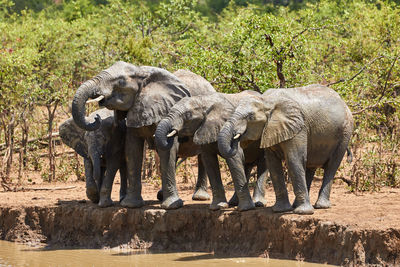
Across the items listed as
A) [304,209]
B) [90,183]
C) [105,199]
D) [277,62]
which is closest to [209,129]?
[304,209]

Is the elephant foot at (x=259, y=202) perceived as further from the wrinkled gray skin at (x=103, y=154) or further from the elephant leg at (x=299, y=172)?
the wrinkled gray skin at (x=103, y=154)

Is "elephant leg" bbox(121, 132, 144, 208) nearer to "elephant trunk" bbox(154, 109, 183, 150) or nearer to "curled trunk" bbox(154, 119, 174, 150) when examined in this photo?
"elephant trunk" bbox(154, 109, 183, 150)

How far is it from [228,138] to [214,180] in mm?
1480

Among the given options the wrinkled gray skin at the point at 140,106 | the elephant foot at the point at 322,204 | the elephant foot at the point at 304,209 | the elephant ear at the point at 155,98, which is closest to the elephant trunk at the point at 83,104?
the wrinkled gray skin at the point at 140,106

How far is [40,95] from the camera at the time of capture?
18359 mm

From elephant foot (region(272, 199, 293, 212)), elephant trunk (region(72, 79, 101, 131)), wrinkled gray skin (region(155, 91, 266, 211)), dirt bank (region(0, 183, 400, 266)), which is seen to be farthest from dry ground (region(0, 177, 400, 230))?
elephant trunk (region(72, 79, 101, 131))

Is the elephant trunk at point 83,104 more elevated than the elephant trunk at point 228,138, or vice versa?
the elephant trunk at point 83,104

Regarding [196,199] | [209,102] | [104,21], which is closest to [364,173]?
[196,199]

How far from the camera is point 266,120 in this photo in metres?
10.6

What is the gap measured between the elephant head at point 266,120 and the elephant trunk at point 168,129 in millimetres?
1016

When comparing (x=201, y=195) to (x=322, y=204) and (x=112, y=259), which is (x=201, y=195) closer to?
(x=112, y=259)

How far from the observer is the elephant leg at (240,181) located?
36.1 feet

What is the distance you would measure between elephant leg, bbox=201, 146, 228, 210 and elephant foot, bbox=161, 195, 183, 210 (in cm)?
59

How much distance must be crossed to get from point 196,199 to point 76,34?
1656 cm
